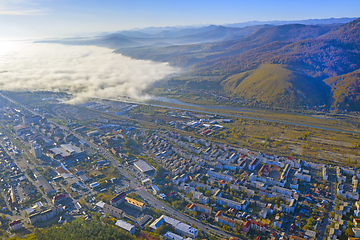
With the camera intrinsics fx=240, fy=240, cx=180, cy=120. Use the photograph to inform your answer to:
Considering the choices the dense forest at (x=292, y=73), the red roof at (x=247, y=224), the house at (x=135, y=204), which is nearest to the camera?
the red roof at (x=247, y=224)

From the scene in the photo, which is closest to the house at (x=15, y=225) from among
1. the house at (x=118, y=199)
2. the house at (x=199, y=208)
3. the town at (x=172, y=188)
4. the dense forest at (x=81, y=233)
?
the town at (x=172, y=188)

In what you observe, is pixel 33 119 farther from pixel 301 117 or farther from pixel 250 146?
pixel 301 117

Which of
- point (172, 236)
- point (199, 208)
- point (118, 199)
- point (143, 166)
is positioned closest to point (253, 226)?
point (199, 208)

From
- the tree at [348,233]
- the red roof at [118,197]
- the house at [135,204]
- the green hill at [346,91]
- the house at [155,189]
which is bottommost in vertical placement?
the tree at [348,233]

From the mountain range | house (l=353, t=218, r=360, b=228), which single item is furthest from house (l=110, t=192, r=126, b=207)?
the mountain range

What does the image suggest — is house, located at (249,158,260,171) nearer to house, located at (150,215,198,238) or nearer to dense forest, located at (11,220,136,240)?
house, located at (150,215,198,238)

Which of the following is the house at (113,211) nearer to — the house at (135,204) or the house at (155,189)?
the house at (135,204)

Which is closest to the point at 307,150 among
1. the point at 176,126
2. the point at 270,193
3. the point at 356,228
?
the point at 270,193

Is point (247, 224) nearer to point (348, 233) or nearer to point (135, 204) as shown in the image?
point (348, 233)
